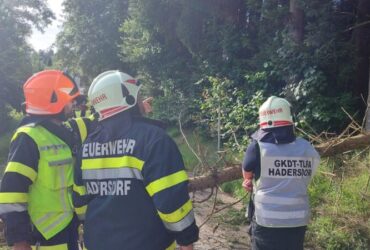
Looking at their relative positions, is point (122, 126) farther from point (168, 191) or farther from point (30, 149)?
point (30, 149)

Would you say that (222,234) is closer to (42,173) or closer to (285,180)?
(285,180)

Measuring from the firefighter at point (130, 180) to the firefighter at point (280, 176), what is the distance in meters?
1.18

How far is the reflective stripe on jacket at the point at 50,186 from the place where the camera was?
2.66 m

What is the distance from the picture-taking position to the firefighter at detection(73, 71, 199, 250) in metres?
2.05

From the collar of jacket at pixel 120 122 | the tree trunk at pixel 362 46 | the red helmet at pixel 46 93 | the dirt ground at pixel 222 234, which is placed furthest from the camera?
the tree trunk at pixel 362 46

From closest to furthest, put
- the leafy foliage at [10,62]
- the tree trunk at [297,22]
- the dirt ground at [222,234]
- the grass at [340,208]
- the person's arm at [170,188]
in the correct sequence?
the person's arm at [170,188] < the grass at [340,208] < the dirt ground at [222,234] < the tree trunk at [297,22] < the leafy foliage at [10,62]

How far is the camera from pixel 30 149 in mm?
2588

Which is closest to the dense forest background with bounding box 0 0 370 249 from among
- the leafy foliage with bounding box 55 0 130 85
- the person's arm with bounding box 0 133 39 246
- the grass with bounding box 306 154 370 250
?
the grass with bounding box 306 154 370 250

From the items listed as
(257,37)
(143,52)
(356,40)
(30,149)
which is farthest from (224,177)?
(143,52)

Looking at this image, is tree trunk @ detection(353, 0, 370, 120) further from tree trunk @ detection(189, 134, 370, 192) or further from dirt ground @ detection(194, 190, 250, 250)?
tree trunk @ detection(189, 134, 370, 192)

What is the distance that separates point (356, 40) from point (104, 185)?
786 cm

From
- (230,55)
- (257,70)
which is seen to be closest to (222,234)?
(257,70)

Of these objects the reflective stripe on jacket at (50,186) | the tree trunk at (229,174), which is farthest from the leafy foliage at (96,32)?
the reflective stripe on jacket at (50,186)

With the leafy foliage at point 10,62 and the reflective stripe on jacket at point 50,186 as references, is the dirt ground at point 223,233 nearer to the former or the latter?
the reflective stripe on jacket at point 50,186
